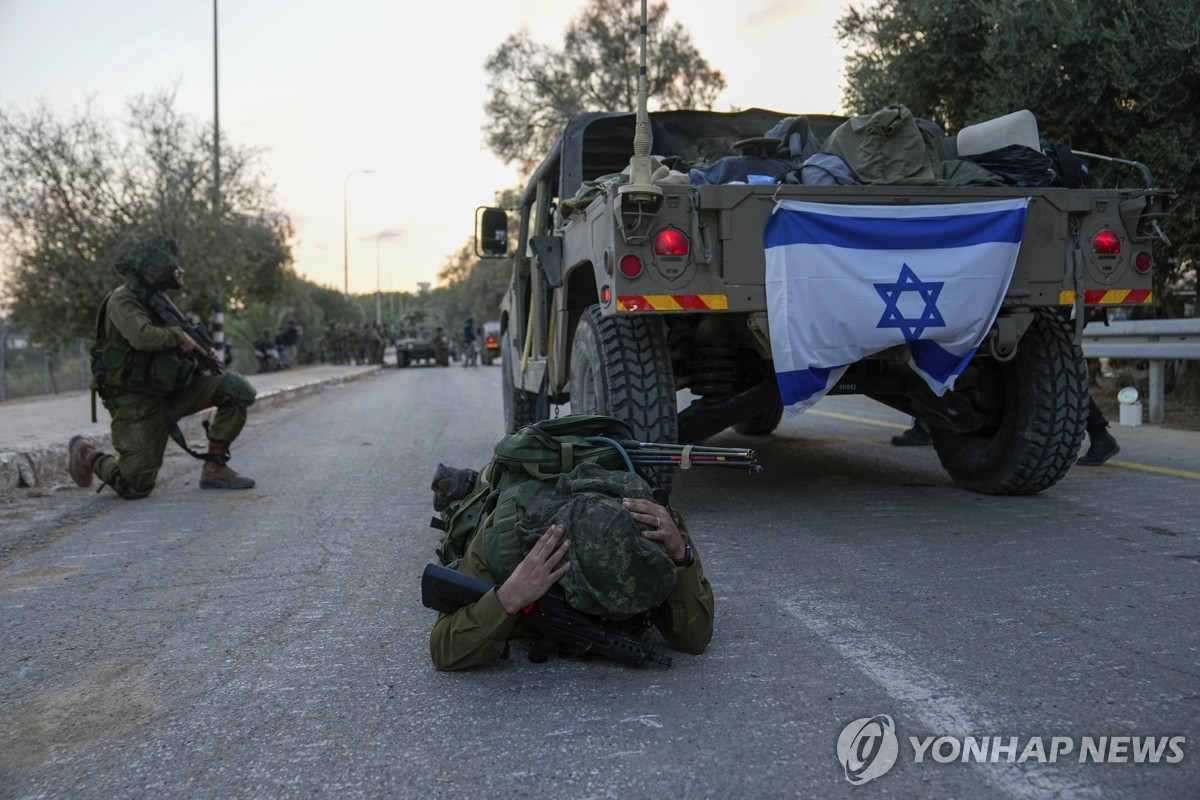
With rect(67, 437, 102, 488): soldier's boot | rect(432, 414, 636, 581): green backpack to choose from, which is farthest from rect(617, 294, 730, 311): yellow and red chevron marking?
rect(67, 437, 102, 488): soldier's boot

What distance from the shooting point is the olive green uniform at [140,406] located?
19.8ft

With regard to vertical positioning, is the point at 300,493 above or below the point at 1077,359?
below

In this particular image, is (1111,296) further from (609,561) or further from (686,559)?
(609,561)

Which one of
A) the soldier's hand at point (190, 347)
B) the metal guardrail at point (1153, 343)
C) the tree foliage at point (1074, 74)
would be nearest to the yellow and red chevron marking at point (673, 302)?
the soldier's hand at point (190, 347)

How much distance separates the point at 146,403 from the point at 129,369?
0.84 ft

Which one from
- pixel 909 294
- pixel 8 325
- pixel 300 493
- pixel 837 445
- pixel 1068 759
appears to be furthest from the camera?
pixel 8 325

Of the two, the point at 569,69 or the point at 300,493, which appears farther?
the point at 569,69

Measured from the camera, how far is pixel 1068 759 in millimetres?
2289

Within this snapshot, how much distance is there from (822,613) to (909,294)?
1833 mm

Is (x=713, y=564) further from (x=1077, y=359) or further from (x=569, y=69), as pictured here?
(x=569, y=69)

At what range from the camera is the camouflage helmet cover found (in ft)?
8.74

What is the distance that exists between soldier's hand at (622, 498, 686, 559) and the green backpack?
34 centimetres

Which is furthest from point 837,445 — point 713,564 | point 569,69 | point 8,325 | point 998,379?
point 569,69

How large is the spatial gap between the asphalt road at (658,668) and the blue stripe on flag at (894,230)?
135 centimetres
